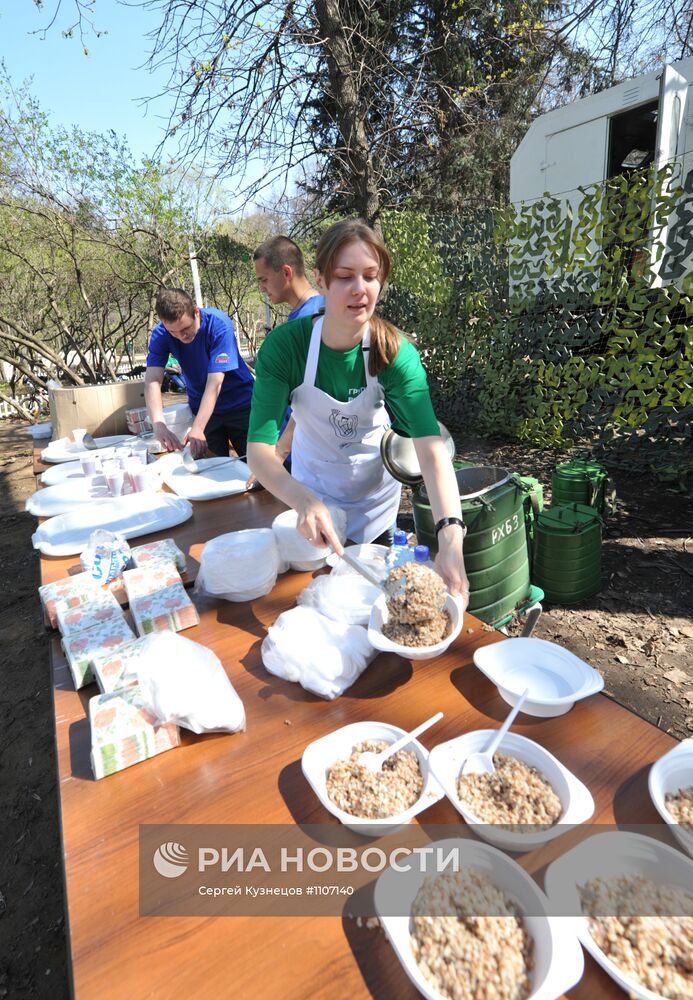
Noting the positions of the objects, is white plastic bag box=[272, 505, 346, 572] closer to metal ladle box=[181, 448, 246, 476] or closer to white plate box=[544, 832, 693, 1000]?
white plate box=[544, 832, 693, 1000]

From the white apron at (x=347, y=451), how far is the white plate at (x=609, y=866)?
143 centimetres

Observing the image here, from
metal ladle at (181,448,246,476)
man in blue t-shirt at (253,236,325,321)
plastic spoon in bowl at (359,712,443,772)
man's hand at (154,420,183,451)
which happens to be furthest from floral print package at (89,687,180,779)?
man's hand at (154,420,183,451)

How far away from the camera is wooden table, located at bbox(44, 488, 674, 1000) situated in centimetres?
74

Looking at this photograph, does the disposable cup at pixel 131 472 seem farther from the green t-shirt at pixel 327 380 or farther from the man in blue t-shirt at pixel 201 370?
the green t-shirt at pixel 327 380

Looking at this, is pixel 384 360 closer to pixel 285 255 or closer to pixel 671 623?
pixel 285 255

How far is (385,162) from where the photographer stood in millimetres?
7266

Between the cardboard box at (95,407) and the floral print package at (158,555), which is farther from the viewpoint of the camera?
the cardboard box at (95,407)

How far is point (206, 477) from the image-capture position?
277cm

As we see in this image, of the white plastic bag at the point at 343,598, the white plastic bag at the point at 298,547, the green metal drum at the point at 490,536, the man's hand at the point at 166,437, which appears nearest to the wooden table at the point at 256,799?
the white plastic bag at the point at 343,598

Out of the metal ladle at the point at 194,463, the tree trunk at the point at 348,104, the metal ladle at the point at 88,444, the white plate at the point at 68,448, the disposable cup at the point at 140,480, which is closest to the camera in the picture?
the disposable cup at the point at 140,480

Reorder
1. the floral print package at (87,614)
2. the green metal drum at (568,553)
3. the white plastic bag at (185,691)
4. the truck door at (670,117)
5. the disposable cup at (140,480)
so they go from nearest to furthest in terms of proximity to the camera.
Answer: the white plastic bag at (185,691), the floral print package at (87,614), the disposable cup at (140,480), the green metal drum at (568,553), the truck door at (670,117)

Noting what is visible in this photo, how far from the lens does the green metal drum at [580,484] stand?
3615mm

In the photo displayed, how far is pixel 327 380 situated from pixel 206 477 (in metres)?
1.16

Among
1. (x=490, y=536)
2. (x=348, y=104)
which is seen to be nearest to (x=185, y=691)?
(x=490, y=536)
